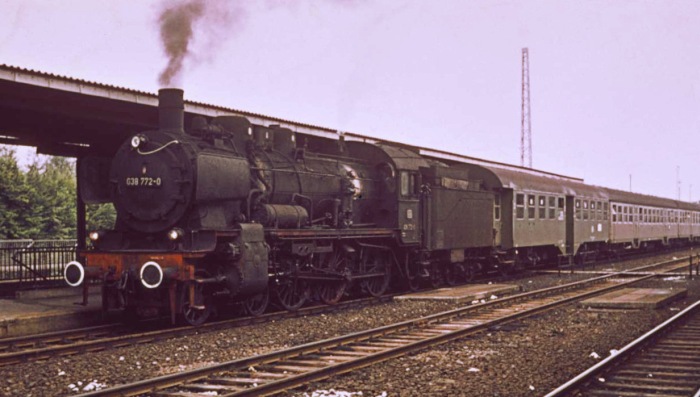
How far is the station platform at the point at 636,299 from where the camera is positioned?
577 inches

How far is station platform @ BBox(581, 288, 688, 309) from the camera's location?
14664mm

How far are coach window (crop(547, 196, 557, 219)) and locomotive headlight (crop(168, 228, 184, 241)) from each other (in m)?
17.3

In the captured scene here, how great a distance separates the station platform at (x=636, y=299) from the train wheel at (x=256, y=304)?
6550mm

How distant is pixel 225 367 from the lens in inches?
330

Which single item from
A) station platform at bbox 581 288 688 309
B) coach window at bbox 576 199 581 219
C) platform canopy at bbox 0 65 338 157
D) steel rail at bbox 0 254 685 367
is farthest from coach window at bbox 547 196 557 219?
steel rail at bbox 0 254 685 367

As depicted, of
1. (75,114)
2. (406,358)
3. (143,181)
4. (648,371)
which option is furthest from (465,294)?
(75,114)

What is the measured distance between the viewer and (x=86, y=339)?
1107 cm

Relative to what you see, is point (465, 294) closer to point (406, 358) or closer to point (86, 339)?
point (406, 358)

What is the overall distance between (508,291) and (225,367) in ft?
36.1

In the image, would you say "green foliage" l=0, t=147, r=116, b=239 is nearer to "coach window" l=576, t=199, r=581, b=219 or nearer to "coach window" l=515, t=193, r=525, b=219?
"coach window" l=515, t=193, r=525, b=219

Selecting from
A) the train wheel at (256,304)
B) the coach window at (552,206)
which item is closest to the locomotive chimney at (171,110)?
the train wheel at (256,304)

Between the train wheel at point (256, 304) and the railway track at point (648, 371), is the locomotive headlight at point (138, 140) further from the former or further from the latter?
the railway track at point (648, 371)

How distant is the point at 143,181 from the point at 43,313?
266 cm

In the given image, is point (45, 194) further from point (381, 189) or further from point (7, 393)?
point (7, 393)
